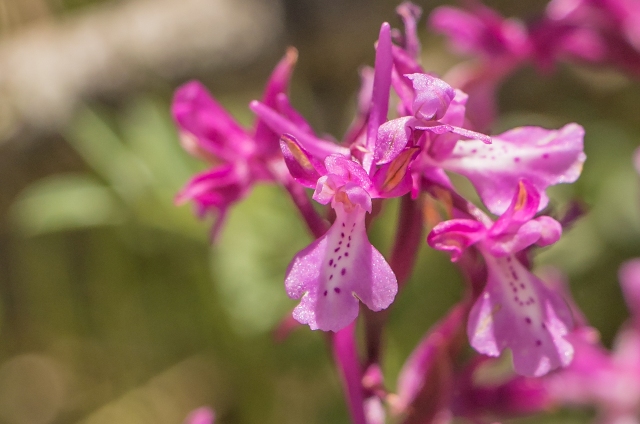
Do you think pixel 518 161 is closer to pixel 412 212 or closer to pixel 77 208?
pixel 412 212

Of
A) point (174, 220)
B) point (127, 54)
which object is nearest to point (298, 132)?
point (174, 220)

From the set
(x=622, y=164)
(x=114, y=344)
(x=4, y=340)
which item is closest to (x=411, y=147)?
(x=622, y=164)

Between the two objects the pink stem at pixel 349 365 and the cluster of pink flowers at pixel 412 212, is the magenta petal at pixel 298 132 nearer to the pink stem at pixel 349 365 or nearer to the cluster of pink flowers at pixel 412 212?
the cluster of pink flowers at pixel 412 212

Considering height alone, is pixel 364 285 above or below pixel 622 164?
above

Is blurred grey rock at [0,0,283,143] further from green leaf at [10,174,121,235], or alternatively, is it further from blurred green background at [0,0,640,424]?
green leaf at [10,174,121,235]

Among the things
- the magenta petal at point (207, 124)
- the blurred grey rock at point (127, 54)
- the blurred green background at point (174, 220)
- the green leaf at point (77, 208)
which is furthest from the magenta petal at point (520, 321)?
the blurred grey rock at point (127, 54)

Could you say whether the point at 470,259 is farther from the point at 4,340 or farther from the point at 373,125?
the point at 4,340
